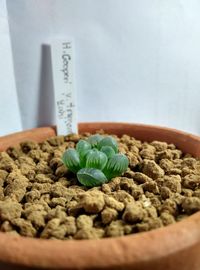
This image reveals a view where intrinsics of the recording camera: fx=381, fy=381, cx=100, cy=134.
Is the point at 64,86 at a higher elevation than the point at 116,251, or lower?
higher

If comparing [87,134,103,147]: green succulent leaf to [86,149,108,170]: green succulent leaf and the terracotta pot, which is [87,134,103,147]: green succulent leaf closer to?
[86,149,108,170]: green succulent leaf

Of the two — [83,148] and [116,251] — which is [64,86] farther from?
[116,251]

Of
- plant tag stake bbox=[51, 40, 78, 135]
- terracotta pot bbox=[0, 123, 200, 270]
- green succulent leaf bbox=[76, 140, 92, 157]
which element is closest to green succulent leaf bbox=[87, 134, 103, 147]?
green succulent leaf bbox=[76, 140, 92, 157]

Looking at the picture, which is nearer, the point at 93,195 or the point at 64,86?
the point at 93,195

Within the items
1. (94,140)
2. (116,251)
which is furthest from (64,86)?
(116,251)

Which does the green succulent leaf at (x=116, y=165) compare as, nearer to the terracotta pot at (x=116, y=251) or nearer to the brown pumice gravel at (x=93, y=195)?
the brown pumice gravel at (x=93, y=195)

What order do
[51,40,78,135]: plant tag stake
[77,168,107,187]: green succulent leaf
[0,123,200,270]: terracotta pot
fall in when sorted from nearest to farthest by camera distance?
[0,123,200,270]: terracotta pot, [77,168,107,187]: green succulent leaf, [51,40,78,135]: plant tag stake

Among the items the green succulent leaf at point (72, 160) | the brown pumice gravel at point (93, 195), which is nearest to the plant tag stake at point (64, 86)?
the brown pumice gravel at point (93, 195)
